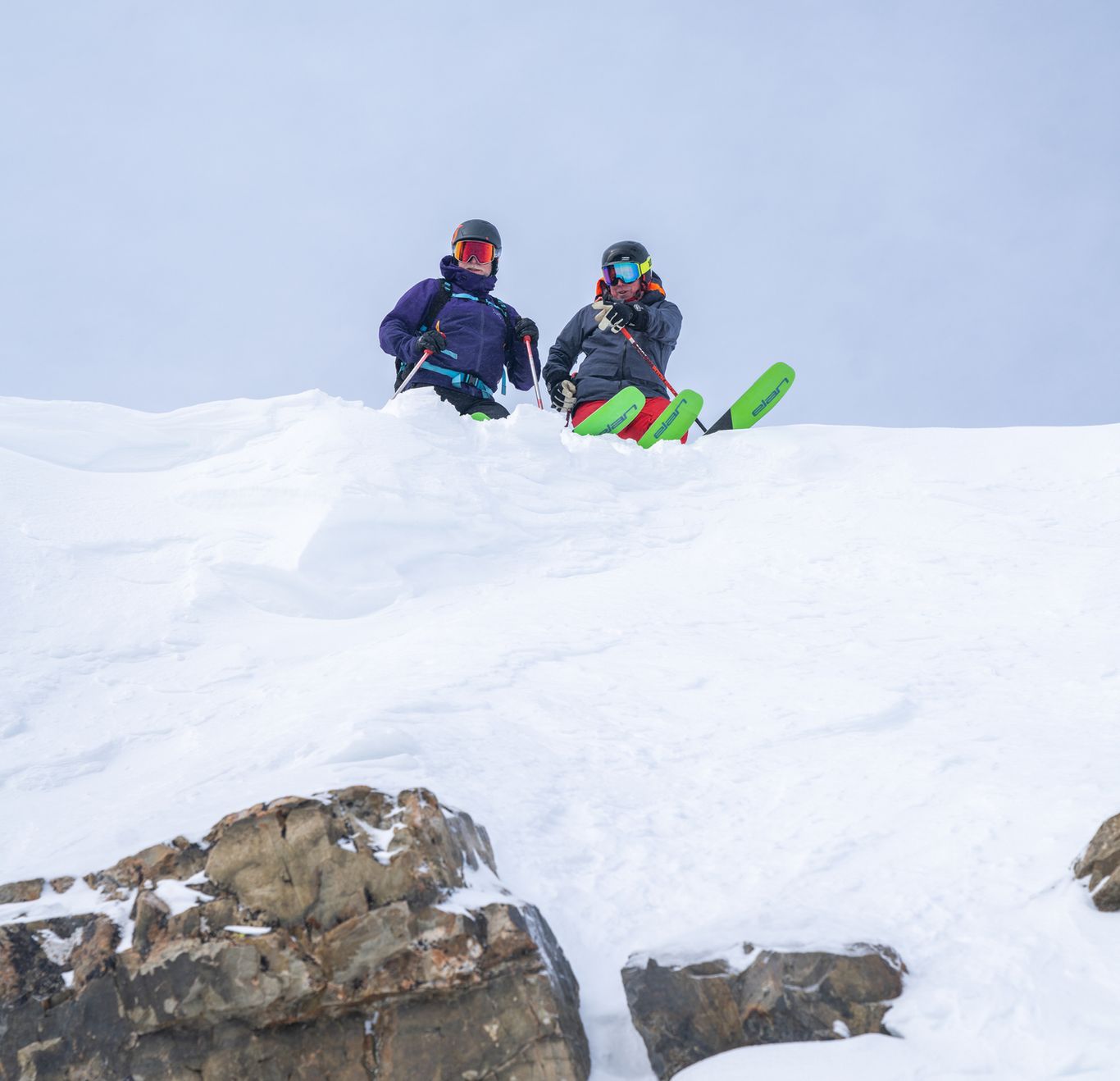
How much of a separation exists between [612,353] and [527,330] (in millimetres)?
669

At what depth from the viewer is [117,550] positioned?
4707 millimetres

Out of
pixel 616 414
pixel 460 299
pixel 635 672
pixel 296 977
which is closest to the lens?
pixel 296 977

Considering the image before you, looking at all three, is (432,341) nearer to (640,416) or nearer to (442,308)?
(442,308)

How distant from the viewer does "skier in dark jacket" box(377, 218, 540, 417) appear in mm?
7031

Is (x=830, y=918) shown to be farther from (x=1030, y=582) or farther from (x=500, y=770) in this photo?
(x=1030, y=582)

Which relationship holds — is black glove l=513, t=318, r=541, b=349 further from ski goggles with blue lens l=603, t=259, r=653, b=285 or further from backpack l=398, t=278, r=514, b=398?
ski goggles with blue lens l=603, t=259, r=653, b=285

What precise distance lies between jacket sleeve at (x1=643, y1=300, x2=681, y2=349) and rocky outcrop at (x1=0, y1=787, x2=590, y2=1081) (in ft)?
18.4

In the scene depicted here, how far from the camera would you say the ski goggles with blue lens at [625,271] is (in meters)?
7.32

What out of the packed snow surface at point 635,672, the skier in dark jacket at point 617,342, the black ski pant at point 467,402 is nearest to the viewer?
the packed snow surface at point 635,672

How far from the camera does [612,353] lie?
722 centimetres

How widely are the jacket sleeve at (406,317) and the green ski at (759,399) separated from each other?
230 centimetres

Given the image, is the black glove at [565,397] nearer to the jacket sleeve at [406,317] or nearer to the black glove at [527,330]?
the black glove at [527,330]

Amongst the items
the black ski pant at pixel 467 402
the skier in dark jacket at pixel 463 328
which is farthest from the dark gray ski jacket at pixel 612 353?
the black ski pant at pixel 467 402

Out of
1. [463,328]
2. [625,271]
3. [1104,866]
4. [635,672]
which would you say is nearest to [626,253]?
[625,271]
